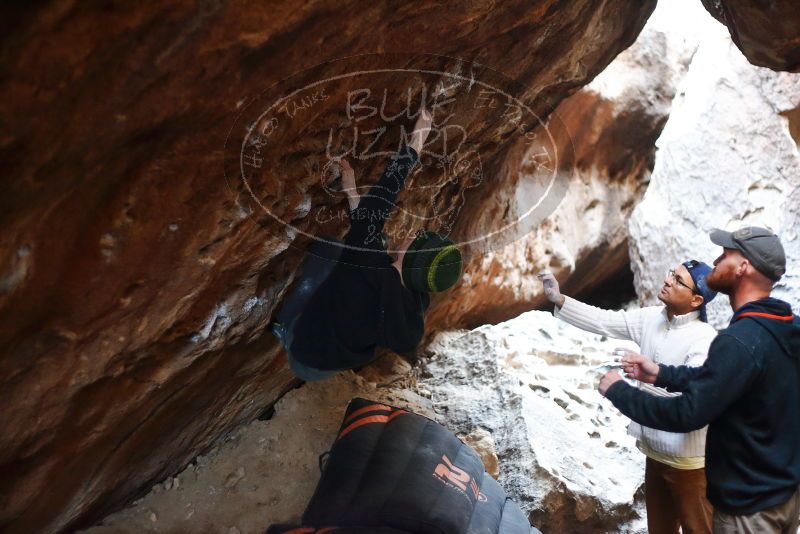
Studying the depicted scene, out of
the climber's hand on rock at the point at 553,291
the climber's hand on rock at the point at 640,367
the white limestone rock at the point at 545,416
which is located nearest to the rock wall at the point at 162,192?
the climber's hand on rock at the point at 553,291

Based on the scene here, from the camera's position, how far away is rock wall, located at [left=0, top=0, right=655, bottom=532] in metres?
1.36

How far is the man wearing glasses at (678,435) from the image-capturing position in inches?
98.4

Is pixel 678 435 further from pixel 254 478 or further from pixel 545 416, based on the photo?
pixel 254 478

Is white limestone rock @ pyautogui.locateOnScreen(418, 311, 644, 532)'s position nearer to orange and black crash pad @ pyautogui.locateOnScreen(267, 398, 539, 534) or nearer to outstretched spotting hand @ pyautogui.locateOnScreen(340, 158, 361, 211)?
orange and black crash pad @ pyautogui.locateOnScreen(267, 398, 539, 534)

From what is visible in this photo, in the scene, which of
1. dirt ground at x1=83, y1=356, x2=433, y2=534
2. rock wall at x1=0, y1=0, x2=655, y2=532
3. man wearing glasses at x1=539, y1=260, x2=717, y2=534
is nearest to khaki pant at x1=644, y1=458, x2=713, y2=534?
man wearing glasses at x1=539, y1=260, x2=717, y2=534

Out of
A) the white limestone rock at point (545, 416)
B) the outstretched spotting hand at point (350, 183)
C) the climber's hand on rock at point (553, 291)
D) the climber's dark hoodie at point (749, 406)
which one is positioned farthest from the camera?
the white limestone rock at point (545, 416)

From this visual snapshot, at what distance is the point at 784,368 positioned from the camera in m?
2.05

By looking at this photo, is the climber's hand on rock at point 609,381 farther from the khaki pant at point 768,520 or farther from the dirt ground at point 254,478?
the dirt ground at point 254,478

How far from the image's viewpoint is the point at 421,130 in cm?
218

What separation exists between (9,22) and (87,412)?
131 centimetres

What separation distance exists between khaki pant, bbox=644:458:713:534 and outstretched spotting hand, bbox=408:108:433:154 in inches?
61.4

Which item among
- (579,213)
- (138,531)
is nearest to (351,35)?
(138,531)

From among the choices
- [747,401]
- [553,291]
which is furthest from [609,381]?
[553,291]

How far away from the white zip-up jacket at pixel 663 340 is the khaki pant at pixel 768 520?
1.05 ft
